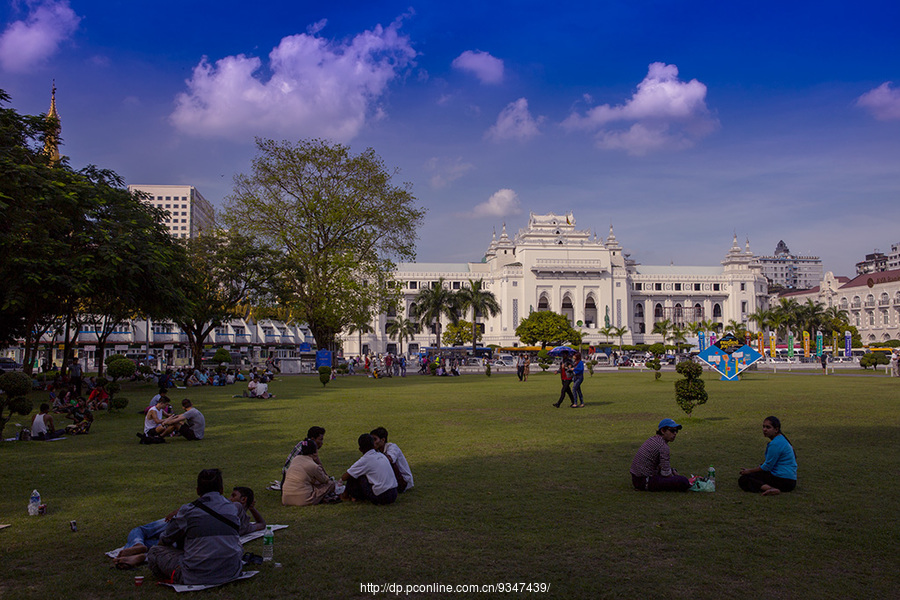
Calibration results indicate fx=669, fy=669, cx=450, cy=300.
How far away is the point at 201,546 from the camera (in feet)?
16.9

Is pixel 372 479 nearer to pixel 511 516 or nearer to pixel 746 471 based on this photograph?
pixel 511 516

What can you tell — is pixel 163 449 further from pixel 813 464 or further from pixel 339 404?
pixel 813 464

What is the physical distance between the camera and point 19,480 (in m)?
8.91

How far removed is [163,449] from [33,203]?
8131 mm

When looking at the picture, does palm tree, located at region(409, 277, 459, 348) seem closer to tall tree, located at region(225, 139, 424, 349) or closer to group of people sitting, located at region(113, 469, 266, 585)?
tall tree, located at region(225, 139, 424, 349)

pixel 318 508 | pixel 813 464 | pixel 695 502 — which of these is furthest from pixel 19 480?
pixel 813 464

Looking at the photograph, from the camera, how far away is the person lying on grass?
5.41 meters

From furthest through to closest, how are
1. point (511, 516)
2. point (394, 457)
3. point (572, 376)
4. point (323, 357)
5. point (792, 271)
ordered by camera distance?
point (792, 271)
point (323, 357)
point (572, 376)
point (394, 457)
point (511, 516)

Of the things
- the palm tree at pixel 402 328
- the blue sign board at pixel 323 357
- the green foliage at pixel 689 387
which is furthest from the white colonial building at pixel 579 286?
the green foliage at pixel 689 387

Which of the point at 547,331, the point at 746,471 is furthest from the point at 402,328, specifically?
the point at 746,471

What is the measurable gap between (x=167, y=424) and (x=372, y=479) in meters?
6.52

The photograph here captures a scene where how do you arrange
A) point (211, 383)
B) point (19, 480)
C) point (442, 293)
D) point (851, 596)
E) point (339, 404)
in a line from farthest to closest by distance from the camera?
1. point (442, 293)
2. point (211, 383)
3. point (339, 404)
4. point (19, 480)
5. point (851, 596)

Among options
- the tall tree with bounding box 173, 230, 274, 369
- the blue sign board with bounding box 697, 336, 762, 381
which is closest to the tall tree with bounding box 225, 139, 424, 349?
the tall tree with bounding box 173, 230, 274, 369

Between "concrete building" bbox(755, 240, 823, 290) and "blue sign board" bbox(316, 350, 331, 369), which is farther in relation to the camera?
"concrete building" bbox(755, 240, 823, 290)
